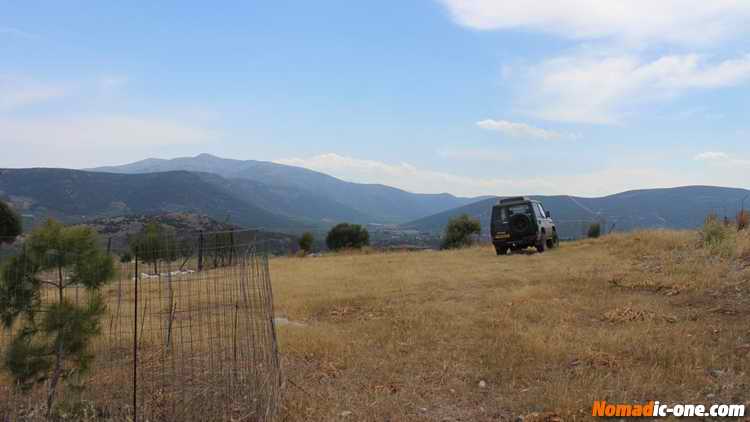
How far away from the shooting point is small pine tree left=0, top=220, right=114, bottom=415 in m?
4.31

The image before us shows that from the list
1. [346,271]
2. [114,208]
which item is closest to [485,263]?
[346,271]

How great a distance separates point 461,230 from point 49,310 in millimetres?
30145

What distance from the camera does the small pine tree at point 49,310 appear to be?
4312 millimetres

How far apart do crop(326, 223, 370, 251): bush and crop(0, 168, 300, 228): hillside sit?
29.6 meters

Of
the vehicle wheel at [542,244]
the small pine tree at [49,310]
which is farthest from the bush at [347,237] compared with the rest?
the small pine tree at [49,310]

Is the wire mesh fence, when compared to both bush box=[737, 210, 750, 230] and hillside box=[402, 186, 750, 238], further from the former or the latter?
hillside box=[402, 186, 750, 238]

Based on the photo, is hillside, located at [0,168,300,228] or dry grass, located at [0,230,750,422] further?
hillside, located at [0,168,300,228]

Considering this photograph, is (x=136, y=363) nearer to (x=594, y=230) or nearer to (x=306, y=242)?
(x=306, y=242)

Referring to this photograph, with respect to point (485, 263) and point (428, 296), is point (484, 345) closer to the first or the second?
point (428, 296)

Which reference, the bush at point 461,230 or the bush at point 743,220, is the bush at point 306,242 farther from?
the bush at point 743,220

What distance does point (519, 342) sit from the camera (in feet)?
22.5

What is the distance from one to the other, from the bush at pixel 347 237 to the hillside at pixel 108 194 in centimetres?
2959

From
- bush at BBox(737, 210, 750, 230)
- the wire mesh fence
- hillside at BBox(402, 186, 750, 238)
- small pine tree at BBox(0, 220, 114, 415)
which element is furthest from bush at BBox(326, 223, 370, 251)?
hillside at BBox(402, 186, 750, 238)

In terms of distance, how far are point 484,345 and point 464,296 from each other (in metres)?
3.65
